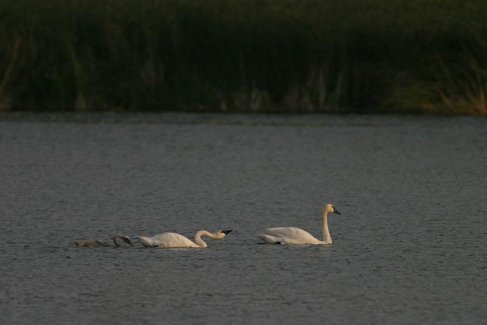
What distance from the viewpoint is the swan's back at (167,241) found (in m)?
13.2

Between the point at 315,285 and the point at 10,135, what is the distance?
15371 mm

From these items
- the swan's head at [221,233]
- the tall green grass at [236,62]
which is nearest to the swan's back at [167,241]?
the swan's head at [221,233]

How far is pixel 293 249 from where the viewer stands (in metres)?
13.5

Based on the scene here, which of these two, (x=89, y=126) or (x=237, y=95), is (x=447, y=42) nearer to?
(x=237, y=95)

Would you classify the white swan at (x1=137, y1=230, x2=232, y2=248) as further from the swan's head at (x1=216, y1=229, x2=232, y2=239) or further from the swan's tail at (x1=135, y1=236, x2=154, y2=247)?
the swan's head at (x1=216, y1=229, x2=232, y2=239)

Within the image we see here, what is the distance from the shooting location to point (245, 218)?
15.7 meters

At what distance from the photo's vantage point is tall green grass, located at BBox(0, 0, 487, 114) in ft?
98.1

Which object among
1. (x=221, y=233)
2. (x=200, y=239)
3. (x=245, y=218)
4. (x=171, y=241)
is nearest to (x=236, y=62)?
(x=245, y=218)

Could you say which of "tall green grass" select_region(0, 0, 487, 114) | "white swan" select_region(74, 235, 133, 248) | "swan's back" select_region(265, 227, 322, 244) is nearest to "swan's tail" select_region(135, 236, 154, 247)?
"white swan" select_region(74, 235, 133, 248)

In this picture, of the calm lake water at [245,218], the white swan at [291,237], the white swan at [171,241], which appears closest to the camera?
the calm lake water at [245,218]

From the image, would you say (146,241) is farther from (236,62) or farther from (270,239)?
Answer: (236,62)

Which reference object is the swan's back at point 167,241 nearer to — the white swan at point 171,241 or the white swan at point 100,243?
the white swan at point 171,241

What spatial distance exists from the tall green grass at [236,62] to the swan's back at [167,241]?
16.6 metres

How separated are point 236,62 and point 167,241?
1757cm
